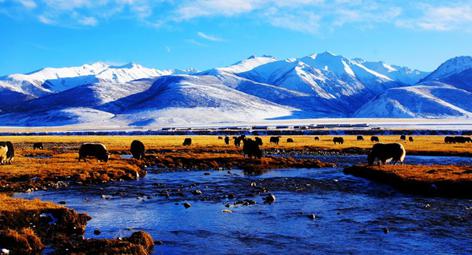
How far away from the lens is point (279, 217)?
57.4 feet

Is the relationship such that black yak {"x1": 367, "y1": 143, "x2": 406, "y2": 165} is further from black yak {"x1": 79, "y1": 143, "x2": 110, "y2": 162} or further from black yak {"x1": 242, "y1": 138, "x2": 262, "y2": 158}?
black yak {"x1": 79, "y1": 143, "x2": 110, "y2": 162}

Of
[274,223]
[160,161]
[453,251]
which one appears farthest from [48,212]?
[160,161]

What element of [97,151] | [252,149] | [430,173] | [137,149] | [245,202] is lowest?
[245,202]

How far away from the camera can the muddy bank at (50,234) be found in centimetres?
1284

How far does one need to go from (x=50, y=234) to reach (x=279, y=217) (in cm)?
772

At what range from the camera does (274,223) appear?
54.3ft

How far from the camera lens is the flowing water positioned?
547 inches

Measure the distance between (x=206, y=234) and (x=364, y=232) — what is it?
4.98m

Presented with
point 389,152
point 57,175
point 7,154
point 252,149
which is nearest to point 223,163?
point 252,149

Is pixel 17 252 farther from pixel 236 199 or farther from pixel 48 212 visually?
pixel 236 199

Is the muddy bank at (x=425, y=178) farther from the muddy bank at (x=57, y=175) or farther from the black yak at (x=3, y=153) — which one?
the black yak at (x=3, y=153)

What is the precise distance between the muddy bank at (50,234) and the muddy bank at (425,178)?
49.4 ft

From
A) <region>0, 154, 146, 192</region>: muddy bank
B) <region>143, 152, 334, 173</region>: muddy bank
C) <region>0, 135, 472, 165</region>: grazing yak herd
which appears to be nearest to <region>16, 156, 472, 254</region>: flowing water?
<region>0, 154, 146, 192</region>: muddy bank

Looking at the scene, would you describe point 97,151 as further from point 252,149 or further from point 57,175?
point 252,149
